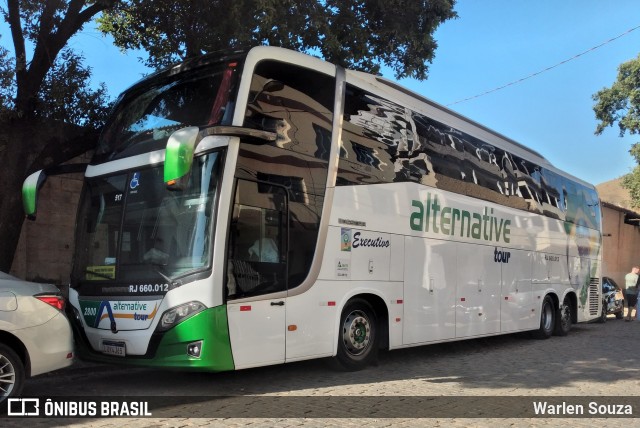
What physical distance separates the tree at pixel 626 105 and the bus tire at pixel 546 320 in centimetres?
1772

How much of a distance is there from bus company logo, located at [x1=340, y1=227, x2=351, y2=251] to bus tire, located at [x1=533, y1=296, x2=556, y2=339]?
7080 mm

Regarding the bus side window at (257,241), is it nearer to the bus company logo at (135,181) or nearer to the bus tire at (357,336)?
the bus company logo at (135,181)

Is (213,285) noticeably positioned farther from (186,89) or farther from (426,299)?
(426,299)

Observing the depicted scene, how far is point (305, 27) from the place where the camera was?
31.0ft

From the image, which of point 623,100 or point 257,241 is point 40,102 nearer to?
point 257,241

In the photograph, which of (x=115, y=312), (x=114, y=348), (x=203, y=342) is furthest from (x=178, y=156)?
(x=114, y=348)

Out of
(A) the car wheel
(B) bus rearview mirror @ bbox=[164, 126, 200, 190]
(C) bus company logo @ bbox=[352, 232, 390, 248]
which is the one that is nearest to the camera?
(B) bus rearview mirror @ bbox=[164, 126, 200, 190]

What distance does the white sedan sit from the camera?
210 inches

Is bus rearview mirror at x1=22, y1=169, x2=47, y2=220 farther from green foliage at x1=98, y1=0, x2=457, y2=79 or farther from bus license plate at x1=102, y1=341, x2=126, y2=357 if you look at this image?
green foliage at x1=98, y1=0, x2=457, y2=79

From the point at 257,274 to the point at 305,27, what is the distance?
5057 mm

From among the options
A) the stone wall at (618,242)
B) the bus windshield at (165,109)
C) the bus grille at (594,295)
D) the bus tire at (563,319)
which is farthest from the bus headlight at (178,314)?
the stone wall at (618,242)

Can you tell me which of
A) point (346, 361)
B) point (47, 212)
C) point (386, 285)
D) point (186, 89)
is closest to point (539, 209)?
point (386, 285)

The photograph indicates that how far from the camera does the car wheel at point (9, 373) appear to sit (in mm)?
5318

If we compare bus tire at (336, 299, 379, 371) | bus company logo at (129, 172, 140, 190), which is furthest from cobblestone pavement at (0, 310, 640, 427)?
bus company logo at (129, 172, 140, 190)
